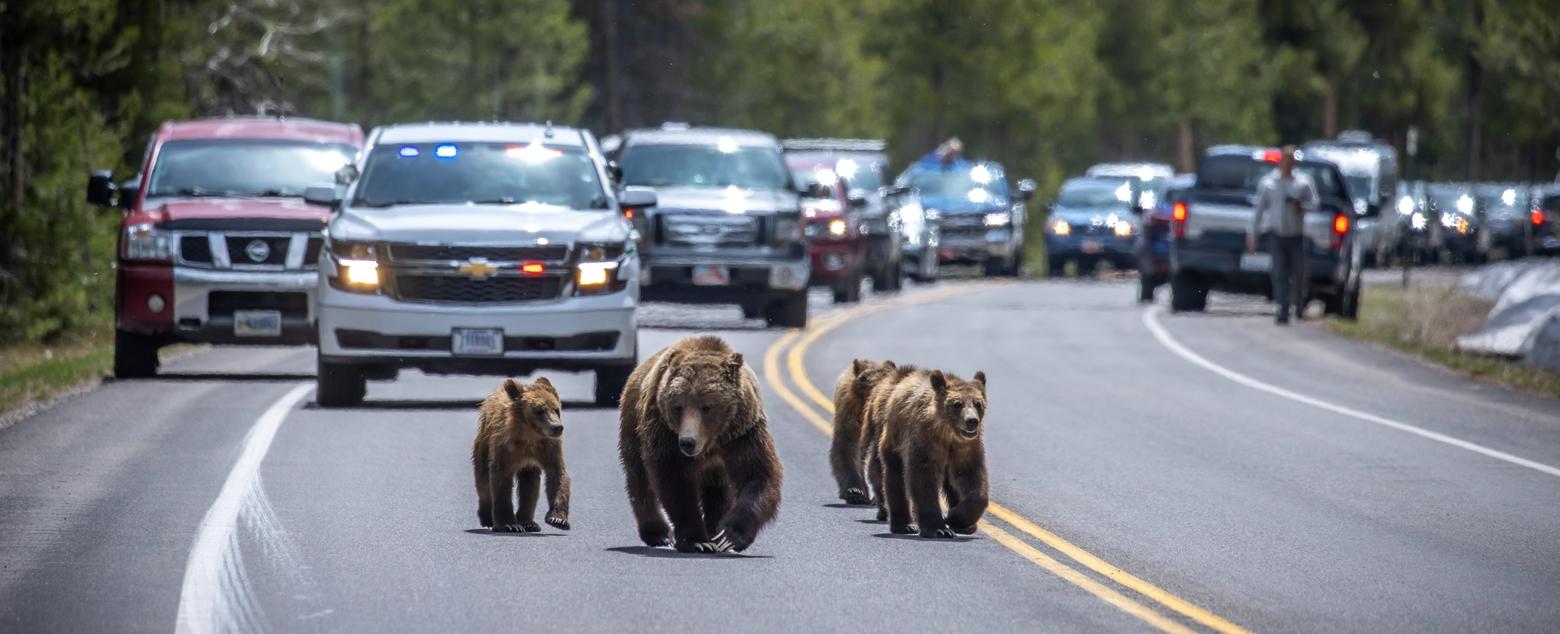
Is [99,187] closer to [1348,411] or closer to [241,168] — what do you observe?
[241,168]

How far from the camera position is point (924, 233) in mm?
42500

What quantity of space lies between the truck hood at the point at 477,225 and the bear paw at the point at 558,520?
18.8 feet

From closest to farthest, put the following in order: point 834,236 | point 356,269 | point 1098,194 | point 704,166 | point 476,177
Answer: point 356,269 < point 476,177 < point 704,166 < point 834,236 < point 1098,194

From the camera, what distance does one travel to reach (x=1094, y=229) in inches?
1892

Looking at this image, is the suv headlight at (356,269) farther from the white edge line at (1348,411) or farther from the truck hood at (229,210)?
the white edge line at (1348,411)

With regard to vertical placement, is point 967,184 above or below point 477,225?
above

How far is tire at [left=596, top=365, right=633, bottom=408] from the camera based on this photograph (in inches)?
693

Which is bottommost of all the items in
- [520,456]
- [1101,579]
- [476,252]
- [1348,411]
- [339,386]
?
[1348,411]

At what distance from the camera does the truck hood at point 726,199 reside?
2642 centimetres

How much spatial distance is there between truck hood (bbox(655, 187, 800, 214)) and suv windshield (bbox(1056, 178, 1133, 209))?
2237cm

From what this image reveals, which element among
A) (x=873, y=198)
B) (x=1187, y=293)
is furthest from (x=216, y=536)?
(x=873, y=198)

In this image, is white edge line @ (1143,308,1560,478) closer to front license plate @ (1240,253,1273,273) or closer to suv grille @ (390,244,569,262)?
front license plate @ (1240,253,1273,273)

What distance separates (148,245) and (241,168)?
5.04 ft

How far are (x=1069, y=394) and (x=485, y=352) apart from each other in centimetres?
517
